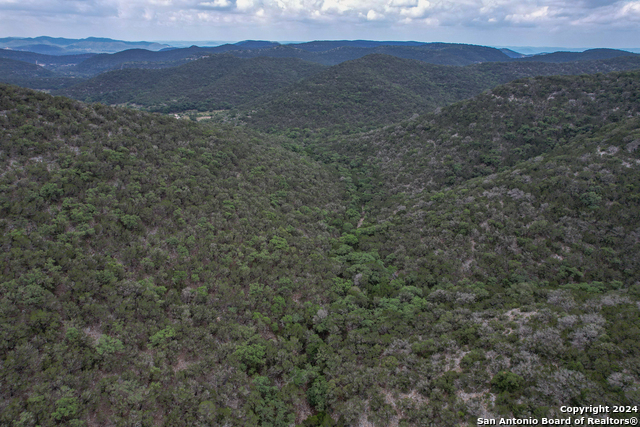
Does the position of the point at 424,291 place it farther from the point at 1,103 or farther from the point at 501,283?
the point at 1,103

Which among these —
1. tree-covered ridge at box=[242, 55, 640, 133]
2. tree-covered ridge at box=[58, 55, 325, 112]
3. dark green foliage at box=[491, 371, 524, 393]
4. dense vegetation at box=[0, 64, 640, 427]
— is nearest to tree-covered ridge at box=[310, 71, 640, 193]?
dense vegetation at box=[0, 64, 640, 427]

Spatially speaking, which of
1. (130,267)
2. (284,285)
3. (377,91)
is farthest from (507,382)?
(377,91)

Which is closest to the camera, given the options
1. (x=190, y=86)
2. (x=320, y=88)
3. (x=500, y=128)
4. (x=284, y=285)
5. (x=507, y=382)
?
(x=507, y=382)

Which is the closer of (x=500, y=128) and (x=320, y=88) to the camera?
(x=500, y=128)

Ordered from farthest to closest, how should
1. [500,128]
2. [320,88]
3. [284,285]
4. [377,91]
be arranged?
1. [320,88]
2. [377,91]
3. [500,128]
4. [284,285]

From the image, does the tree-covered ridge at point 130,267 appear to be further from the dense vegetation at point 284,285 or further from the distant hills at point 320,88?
the distant hills at point 320,88

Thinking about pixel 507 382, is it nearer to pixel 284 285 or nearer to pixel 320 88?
pixel 284 285
